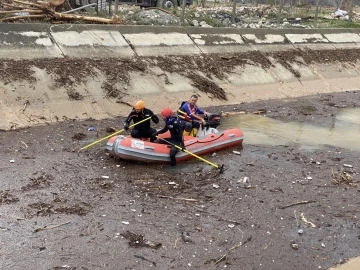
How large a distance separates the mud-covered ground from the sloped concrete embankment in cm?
193

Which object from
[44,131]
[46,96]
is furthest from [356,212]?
[46,96]

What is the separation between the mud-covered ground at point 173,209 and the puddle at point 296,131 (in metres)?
0.75

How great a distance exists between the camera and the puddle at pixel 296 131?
39.4 feet

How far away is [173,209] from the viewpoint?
7.71m

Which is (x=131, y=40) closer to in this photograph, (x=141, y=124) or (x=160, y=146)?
(x=141, y=124)

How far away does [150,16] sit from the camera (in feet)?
63.6

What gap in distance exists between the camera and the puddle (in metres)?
12.0

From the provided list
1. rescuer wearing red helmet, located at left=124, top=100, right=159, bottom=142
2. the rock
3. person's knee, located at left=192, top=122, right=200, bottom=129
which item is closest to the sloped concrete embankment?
the rock

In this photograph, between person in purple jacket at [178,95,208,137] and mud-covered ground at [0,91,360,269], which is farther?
person in purple jacket at [178,95,208,137]

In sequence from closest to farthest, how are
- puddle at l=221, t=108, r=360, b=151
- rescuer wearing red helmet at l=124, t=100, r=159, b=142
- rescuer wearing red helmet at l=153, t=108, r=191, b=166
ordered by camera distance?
rescuer wearing red helmet at l=153, t=108, r=191, b=166
rescuer wearing red helmet at l=124, t=100, r=159, b=142
puddle at l=221, t=108, r=360, b=151

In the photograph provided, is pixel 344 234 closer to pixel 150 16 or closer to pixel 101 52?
pixel 101 52

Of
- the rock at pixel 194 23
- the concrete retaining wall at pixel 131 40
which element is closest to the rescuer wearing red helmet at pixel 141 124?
the concrete retaining wall at pixel 131 40

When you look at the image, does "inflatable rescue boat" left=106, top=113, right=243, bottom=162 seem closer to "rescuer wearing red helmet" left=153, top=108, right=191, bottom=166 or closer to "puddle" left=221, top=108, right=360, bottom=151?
"rescuer wearing red helmet" left=153, top=108, right=191, bottom=166

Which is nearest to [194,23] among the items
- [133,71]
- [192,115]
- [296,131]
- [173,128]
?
[133,71]
